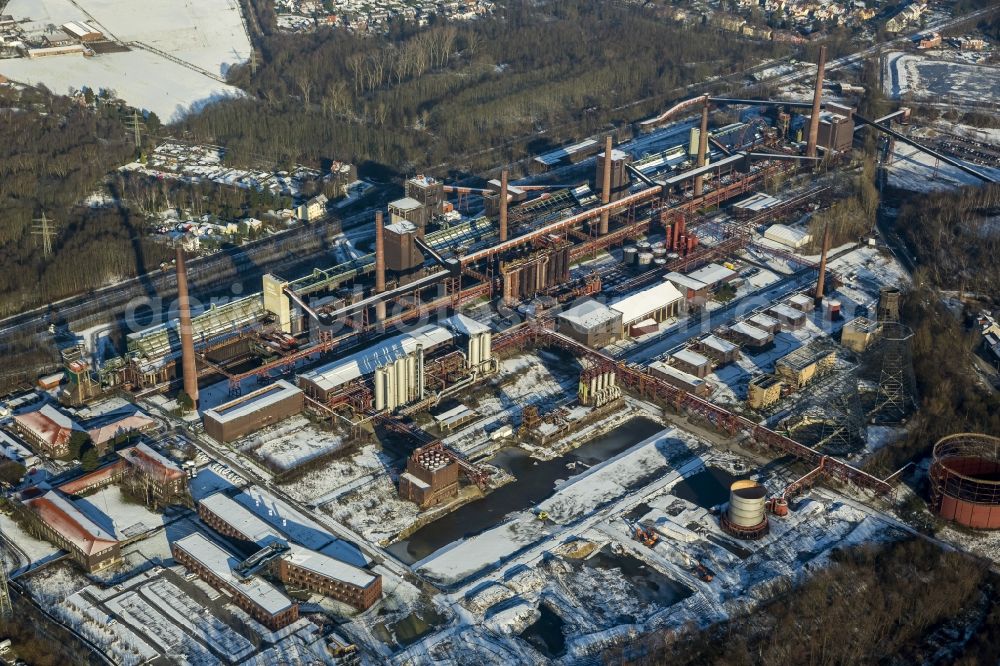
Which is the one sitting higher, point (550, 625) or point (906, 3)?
point (906, 3)

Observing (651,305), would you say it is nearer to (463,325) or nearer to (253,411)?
(463,325)

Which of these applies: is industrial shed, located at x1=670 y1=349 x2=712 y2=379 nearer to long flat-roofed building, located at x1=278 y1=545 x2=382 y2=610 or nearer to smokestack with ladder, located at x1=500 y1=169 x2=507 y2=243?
smokestack with ladder, located at x1=500 y1=169 x2=507 y2=243

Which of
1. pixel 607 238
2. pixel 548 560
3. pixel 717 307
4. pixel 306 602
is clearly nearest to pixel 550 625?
pixel 548 560

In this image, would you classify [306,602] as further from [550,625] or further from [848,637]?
[848,637]

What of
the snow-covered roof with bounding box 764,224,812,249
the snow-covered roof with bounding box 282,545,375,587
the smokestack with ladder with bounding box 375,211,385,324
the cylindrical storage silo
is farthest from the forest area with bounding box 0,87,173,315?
the snow-covered roof with bounding box 764,224,812,249

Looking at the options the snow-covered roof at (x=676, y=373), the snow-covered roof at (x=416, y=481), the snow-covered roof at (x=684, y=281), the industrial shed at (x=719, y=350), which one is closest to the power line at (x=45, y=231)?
the snow-covered roof at (x=416, y=481)

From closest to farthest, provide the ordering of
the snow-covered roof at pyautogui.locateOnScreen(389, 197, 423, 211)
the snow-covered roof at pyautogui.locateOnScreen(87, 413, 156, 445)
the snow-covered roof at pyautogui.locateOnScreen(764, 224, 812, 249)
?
the snow-covered roof at pyautogui.locateOnScreen(87, 413, 156, 445) < the snow-covered roof at pyautogui.locateOnScreen(389, 197, 423, 211) < the snow-covered roof at pyautogui.locateOnScreen(764, 224, 812, 249)

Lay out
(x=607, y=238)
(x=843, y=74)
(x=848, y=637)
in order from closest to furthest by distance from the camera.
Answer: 1. (x=848, y=637)
2. (x=607, y=238)
3. (x=843, y=74)
